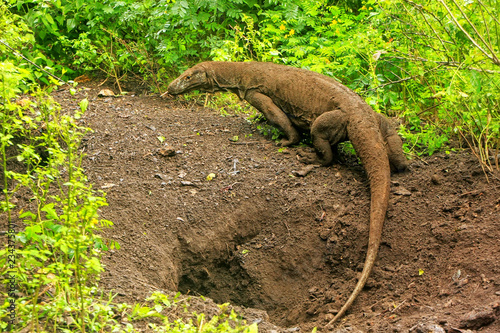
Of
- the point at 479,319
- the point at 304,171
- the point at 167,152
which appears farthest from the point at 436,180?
the point at 167,152

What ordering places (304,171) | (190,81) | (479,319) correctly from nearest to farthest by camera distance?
1. (479,319)
2. (304,171)
3. (190,81)

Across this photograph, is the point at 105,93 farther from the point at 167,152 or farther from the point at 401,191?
the point at 401,191

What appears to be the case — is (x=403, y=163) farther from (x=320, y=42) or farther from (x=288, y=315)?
(x=320, y=42)

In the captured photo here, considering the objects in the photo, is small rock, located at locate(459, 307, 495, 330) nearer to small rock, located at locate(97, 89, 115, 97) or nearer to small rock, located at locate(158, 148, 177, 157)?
small rock, located at locate(158, 148, 177, 157)

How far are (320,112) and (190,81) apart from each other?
1914mm

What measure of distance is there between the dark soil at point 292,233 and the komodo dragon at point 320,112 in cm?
19

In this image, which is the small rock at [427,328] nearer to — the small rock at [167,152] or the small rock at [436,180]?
the small rock at [436,180]

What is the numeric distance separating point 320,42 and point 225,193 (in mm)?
3359

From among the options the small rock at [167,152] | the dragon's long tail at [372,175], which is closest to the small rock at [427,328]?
the dragon's long tail at [372,175]

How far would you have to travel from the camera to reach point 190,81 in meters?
6.33

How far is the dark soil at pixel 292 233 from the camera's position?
3.58 meters

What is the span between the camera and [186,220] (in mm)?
4691

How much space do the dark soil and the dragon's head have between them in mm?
852

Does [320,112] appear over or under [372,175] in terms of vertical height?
over
